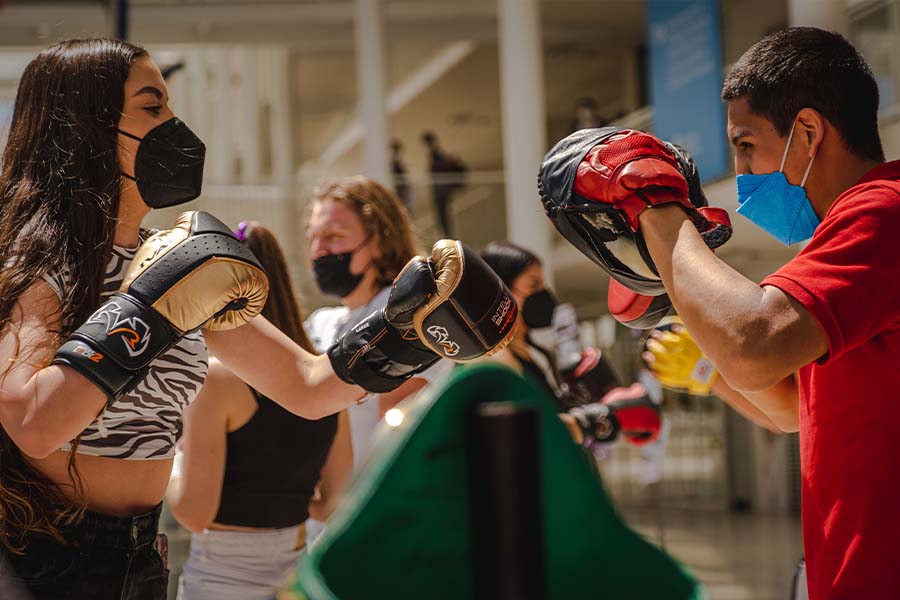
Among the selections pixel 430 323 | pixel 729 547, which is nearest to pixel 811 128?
pixel 430 323

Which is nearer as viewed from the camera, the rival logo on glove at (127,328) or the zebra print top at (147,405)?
the rival logo on glove at (127,328)

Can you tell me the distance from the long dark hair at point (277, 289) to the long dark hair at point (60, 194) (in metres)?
1.13

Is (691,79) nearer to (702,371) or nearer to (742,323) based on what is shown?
(702,371)

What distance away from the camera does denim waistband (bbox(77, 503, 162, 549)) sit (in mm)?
1857

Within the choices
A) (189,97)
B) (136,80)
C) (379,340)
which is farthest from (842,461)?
(189,97)

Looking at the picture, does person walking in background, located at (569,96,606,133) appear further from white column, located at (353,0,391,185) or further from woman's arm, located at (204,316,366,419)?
woman's arm, located at (204,316,366,419)

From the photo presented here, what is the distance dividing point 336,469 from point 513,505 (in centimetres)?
260

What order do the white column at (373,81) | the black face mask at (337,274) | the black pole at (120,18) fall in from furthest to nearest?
the white column at (373,81) < the black pole at (120,18) < the black face mask at (337,274)

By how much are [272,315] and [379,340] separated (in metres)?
1.09

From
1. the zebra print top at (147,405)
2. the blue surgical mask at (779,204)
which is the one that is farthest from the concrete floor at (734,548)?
the zebra print top at (147,405)

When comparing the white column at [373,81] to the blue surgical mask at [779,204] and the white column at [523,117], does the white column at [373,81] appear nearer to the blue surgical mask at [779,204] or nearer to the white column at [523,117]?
the white column at [523,117]

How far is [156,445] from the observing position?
1.99m

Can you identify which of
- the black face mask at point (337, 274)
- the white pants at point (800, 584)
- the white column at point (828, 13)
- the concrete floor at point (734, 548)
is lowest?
the concrete floor at point (734, 548)

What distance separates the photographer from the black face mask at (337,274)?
3.59 meters
